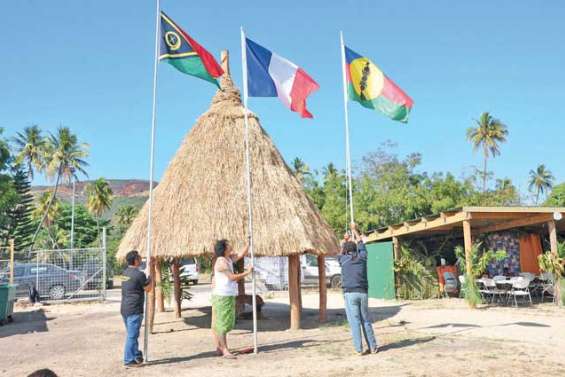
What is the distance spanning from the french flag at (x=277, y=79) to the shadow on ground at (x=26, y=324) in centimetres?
813

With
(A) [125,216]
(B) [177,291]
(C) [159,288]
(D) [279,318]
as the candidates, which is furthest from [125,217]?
(D) [279,318]

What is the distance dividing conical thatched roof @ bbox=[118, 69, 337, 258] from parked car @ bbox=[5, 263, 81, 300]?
8.84 m

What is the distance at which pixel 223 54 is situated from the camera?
43.1 feet

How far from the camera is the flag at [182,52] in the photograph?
842cm

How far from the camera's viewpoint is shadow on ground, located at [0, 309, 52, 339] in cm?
1219

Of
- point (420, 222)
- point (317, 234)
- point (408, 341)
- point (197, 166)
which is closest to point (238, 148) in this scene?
point (197, 166)

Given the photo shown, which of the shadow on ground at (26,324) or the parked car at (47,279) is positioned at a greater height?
the parked car at (47,279)

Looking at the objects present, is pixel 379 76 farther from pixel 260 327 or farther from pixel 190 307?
pixel 190 307

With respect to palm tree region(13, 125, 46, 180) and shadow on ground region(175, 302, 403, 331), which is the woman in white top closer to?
shadow on ground region(175, 302, 403, 331)

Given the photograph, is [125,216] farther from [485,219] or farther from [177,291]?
[485,219]

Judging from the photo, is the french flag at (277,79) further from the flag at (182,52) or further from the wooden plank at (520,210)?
the wooden plank at (520,210)

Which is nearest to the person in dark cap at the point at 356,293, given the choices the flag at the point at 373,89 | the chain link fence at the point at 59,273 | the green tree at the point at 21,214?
the flag at the point at 373,89

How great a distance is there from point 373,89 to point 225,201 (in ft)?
12.5

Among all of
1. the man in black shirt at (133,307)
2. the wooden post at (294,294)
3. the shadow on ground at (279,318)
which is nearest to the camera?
the man in black shirt at (133,307)
